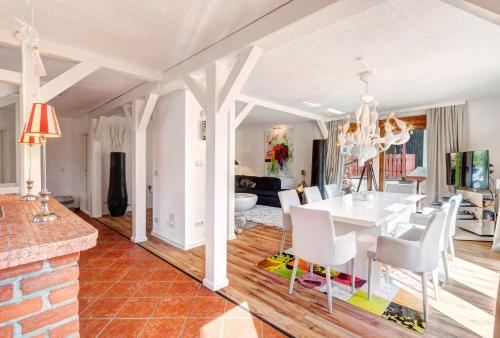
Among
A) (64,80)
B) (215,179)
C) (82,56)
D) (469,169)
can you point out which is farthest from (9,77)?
(469,169)

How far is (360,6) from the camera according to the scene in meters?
1.58

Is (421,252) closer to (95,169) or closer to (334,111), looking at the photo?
(334,111)

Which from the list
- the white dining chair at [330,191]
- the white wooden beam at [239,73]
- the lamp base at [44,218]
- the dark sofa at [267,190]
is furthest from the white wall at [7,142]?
the white dining chair at [330,191]

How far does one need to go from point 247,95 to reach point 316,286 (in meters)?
3.21

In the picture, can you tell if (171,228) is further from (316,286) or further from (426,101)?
(426,101)

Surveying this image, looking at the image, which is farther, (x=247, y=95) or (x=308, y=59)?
(x=247, y=95)

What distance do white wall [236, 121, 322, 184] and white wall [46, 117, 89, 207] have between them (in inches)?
182

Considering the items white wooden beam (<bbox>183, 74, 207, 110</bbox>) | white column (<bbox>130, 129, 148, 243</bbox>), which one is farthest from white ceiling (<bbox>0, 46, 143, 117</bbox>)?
white wooden beam (<bbox>183, 74, 207, 110</bbox>)

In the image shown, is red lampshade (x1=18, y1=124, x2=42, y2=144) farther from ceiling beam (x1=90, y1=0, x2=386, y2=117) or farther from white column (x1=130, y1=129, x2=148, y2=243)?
white column (x1=130, y1=129, x2=148, y2=243)

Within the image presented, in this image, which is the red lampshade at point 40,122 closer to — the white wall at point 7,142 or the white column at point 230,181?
the white column at point 230,181

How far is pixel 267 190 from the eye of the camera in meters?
6.81

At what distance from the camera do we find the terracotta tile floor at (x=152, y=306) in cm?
185

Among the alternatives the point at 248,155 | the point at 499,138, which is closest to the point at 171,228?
the point at 248,155

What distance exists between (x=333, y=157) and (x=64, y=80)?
555cm
